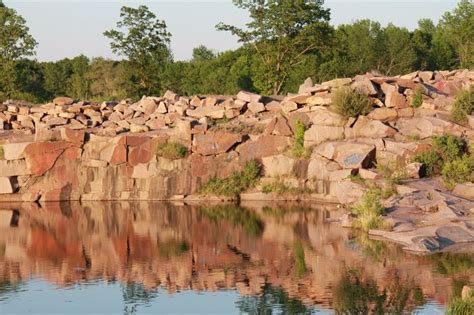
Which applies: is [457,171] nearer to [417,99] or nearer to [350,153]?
[350,153]

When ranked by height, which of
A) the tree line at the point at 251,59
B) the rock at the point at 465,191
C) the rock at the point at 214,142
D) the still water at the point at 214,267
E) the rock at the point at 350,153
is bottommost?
the still water at the point at 214,267

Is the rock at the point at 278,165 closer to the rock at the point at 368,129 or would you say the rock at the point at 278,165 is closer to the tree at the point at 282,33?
the rock at the point at 368,129

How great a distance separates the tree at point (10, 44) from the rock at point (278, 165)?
16.8 m

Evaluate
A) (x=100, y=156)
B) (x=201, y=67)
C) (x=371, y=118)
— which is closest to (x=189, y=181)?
(x=100, y=156)

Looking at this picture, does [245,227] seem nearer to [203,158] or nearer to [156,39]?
[203,158]

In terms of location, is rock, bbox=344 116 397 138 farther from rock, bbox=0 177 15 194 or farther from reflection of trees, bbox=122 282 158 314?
reflection of trees, bbox=122 282 158 314

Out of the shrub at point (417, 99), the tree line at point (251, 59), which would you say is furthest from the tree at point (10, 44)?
the shrub at point (417, 99)

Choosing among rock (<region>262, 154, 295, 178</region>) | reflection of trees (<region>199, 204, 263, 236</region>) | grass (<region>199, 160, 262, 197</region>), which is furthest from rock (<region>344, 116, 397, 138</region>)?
reflection of trees (<region>199, 204, 263, 236</region>)

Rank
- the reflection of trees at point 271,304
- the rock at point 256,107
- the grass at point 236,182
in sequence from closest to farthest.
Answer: the reflection of trees at point 271,304
the grass at point 236,182
the rock at point 256,107

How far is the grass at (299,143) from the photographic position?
93.6ft

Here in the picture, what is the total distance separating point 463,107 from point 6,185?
1563 centimetres

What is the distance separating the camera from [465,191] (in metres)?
23.0

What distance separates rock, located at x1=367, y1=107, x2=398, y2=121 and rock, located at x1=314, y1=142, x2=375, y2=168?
5.50 feet

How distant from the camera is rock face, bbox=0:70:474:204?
1110 inches
